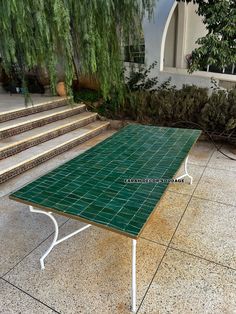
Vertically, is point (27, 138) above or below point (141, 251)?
above

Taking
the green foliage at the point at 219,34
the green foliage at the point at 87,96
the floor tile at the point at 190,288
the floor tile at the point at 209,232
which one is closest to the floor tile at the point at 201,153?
the floor tile at the point at 209,232

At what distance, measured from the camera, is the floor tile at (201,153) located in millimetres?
3849

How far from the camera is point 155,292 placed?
1.76m

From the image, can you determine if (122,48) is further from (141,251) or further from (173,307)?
(173,307)

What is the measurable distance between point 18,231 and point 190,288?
164 centimetres

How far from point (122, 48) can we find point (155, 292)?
3.45m

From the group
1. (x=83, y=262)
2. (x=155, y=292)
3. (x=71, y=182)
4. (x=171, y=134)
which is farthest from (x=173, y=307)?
(x=171, y=134)

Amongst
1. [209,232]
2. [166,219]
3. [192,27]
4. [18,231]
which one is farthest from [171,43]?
[18,231]

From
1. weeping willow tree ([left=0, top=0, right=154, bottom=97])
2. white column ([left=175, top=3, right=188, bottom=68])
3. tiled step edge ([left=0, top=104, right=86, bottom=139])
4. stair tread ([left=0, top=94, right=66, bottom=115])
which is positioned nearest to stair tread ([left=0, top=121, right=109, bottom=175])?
tiled step edge ([left=0, top=104, right=86, bottom=139])

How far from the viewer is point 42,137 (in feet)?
13.7

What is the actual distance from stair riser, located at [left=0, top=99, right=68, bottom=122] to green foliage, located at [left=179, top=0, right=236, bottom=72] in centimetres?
284

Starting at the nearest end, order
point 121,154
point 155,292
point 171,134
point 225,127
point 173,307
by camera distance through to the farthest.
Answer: point 173,307 → point 155,292 → point 121,154 → point 171,134 → point 225,127

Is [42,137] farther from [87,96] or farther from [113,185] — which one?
[113,185]

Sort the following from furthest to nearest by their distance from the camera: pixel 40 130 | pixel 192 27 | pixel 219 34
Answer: pixel 192 27, pixel 40 130, pixel 219 34
